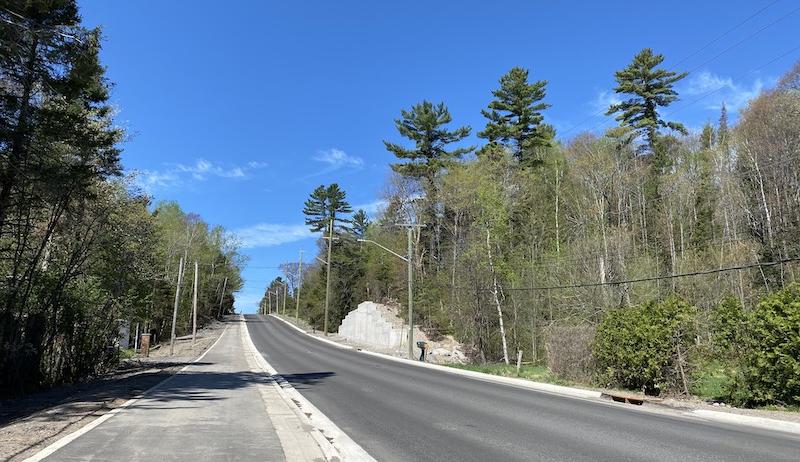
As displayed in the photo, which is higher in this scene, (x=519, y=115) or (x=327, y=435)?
(x=519, y=115)

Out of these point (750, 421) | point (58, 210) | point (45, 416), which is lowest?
point (750, 421)

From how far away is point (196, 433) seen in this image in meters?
8.27

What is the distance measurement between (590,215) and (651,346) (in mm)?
23524

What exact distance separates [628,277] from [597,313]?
9.32 ft

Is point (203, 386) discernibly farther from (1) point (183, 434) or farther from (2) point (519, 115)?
(2) point (519, 115)

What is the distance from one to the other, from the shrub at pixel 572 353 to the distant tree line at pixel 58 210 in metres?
17.1

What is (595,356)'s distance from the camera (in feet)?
61.8

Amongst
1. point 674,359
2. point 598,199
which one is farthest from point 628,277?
point 674,359

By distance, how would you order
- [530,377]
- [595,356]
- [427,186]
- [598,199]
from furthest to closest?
[427,186] → [598,199] → [530,377] → [595,356]

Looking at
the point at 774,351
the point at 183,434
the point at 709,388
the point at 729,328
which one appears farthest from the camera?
the point at 709,388

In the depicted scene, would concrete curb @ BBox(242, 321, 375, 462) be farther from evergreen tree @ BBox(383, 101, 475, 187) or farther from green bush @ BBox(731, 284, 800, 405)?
evergreen tree @ BBox(383, 101, 475, 187)

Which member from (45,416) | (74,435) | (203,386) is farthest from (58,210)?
(74,435)

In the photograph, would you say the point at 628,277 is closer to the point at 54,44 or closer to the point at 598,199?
the point at 598,199

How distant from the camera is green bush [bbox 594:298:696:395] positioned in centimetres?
1551
